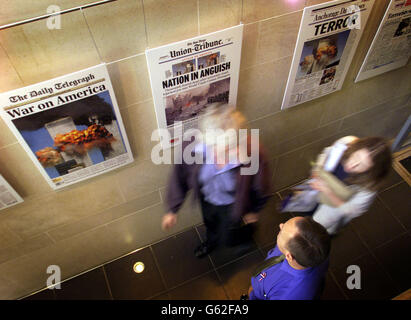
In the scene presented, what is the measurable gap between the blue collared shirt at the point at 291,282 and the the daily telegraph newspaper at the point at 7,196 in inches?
58.2

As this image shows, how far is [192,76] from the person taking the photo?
5.63ft

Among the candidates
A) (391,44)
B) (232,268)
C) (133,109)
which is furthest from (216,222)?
(391,44)

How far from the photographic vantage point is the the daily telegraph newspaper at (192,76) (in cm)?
158

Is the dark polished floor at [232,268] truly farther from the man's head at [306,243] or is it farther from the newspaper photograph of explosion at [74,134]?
the newspaper photograph of explosion at [74,134]

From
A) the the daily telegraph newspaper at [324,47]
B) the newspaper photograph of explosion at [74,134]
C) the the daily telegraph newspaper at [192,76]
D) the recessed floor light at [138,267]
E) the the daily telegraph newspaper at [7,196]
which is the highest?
the the daily telegraph newspaper at [324,47]

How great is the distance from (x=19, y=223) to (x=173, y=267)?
4.23ft

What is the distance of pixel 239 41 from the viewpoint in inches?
66.1

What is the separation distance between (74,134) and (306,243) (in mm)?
1304

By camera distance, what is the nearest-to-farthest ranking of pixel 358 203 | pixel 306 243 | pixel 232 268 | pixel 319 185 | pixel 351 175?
pixel 306 243, pixel 351 175, pixel 358 203, pixel 319 185, pixel 232 268

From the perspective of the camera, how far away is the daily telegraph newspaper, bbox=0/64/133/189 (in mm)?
1398

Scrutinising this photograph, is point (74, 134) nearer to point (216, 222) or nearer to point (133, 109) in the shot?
point (133, 109)

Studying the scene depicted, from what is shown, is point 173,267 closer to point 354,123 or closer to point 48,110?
point 48,110

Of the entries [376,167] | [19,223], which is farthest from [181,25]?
[19,223]

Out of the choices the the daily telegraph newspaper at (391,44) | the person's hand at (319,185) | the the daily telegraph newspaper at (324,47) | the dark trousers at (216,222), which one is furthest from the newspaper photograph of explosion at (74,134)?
the the daily telegraph newspaper at (391,44)
